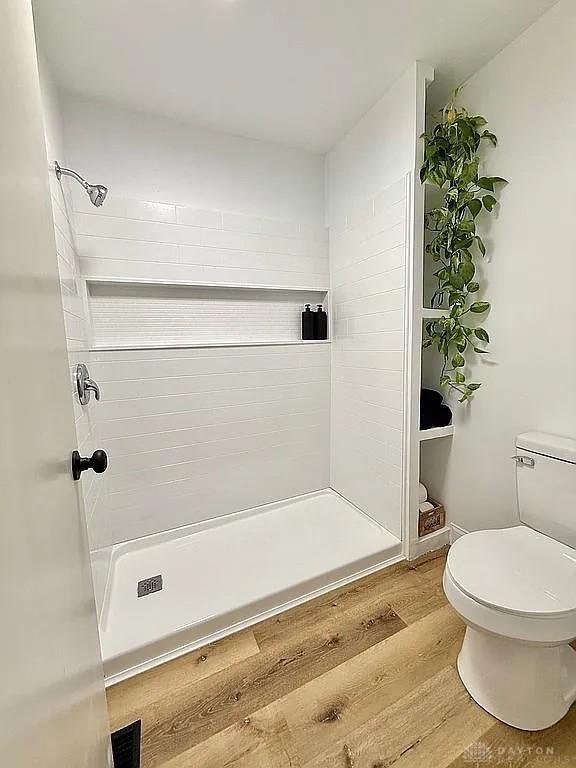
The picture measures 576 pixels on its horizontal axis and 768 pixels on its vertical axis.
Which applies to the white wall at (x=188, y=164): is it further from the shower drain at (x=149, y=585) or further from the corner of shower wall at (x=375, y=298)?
the shower drain at (x=149, y=585)

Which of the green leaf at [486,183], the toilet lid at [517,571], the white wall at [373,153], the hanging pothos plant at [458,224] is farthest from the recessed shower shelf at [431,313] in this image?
the toilet lid at [517,571]

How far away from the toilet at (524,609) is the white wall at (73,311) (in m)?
1.39

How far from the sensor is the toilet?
1029 mm

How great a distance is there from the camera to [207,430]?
2.11 meters

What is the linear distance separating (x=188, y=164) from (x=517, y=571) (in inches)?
95.8

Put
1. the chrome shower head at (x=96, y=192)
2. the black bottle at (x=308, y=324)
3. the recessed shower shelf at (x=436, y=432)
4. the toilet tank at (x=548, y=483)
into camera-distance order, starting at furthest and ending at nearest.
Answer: the black bottle at (x=308, y=324)
the recessed shower shelf at (x=436, y=432)
the chrome shower head at (x=96, y=192)
the toilet tank at (x=548, y=483)

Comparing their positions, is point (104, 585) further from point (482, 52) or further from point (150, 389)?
point (482, 52)

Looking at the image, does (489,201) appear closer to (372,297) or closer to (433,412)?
(372,297)

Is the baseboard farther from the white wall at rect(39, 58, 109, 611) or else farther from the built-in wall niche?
the white wall at rect(39, 58, 109, 611)

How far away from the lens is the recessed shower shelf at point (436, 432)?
1.84 metres

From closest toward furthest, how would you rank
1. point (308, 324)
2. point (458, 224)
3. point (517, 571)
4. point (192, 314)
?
point (517, 571), point (458, 224), point (192, 314), point (308, 324)

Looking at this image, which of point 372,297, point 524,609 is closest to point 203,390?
point 372,297

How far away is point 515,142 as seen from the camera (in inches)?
59.6

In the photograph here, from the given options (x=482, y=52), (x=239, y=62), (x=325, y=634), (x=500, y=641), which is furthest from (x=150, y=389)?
(x=482, y=52)
